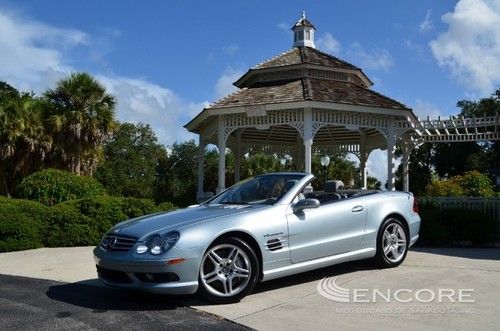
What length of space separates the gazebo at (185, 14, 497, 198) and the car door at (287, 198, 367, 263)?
7973 millimetres

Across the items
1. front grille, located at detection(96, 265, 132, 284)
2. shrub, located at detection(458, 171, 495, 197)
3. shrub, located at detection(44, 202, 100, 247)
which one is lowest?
front grille, located at detection(96, 265, 132, 284)

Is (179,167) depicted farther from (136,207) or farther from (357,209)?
(357,209)

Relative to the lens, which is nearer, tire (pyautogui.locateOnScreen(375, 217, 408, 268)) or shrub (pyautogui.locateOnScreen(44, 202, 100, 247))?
tire (pyautogui.locateOnScreen(375, 217, 408, 268))

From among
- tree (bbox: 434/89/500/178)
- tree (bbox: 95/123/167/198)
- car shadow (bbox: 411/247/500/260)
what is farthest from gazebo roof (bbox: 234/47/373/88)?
tree (bbox: 434/89/500/178)

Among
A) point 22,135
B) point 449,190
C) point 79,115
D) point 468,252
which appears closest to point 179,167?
point 22,135

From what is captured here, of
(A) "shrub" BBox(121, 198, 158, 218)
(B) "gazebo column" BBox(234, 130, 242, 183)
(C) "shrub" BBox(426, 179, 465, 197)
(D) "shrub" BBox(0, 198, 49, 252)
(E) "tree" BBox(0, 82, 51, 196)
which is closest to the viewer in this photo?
(D) "shrub" BBox(0, 198, 49, 252)

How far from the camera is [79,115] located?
2153 cm

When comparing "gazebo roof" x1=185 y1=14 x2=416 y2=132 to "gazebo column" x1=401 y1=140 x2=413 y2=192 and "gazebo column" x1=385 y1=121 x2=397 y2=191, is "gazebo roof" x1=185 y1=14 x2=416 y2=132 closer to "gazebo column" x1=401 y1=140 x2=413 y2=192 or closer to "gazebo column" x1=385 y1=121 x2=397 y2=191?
"gazebo column" x1=385 y1=121 x2=397 y2=191

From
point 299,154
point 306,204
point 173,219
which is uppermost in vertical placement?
point 299,154

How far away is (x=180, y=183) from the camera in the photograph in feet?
140

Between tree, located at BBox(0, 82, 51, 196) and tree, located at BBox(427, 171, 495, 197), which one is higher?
tree, located at BBox(0, 82, 51, 196)

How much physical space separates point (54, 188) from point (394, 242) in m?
9.54

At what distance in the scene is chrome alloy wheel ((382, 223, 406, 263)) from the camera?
7.51 metres

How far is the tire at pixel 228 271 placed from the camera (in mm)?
5648
